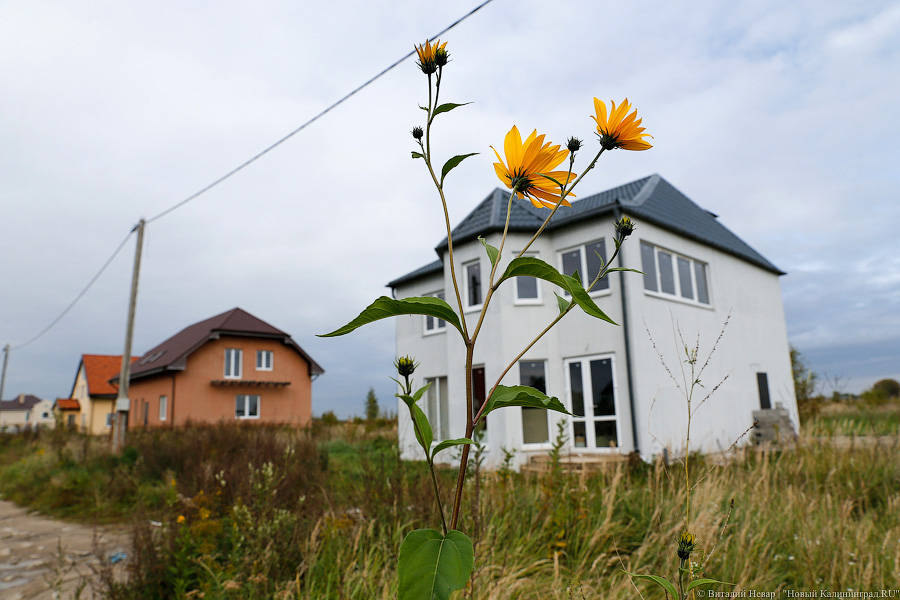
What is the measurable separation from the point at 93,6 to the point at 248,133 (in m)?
3.81

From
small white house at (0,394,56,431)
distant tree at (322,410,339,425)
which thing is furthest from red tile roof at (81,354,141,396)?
small white house at (0,394,56,431)

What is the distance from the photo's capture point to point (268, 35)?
5.38 meters

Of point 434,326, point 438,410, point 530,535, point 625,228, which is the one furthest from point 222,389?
point 625,228

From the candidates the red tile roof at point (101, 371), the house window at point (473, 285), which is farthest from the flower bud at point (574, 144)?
the red tile roof at point (101, 371)

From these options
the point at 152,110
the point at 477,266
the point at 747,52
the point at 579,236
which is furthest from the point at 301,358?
the point at 747,52

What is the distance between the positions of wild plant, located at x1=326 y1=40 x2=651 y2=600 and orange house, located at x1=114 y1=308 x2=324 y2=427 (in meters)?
23.5

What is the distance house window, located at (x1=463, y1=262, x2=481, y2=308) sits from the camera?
13.3 meters

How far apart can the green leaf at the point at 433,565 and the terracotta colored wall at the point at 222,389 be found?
902 inches

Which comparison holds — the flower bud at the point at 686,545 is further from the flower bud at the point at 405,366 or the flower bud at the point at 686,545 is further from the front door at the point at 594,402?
the front door at the point at 594,402

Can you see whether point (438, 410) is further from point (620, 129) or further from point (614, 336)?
point (620, 129)

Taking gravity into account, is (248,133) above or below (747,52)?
above

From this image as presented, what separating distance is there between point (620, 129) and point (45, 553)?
7.88 metres

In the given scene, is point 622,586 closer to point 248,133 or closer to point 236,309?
point 248,133

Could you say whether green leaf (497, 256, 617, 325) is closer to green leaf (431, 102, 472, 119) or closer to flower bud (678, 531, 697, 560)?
green leaf (431, 102, 472, 119)
